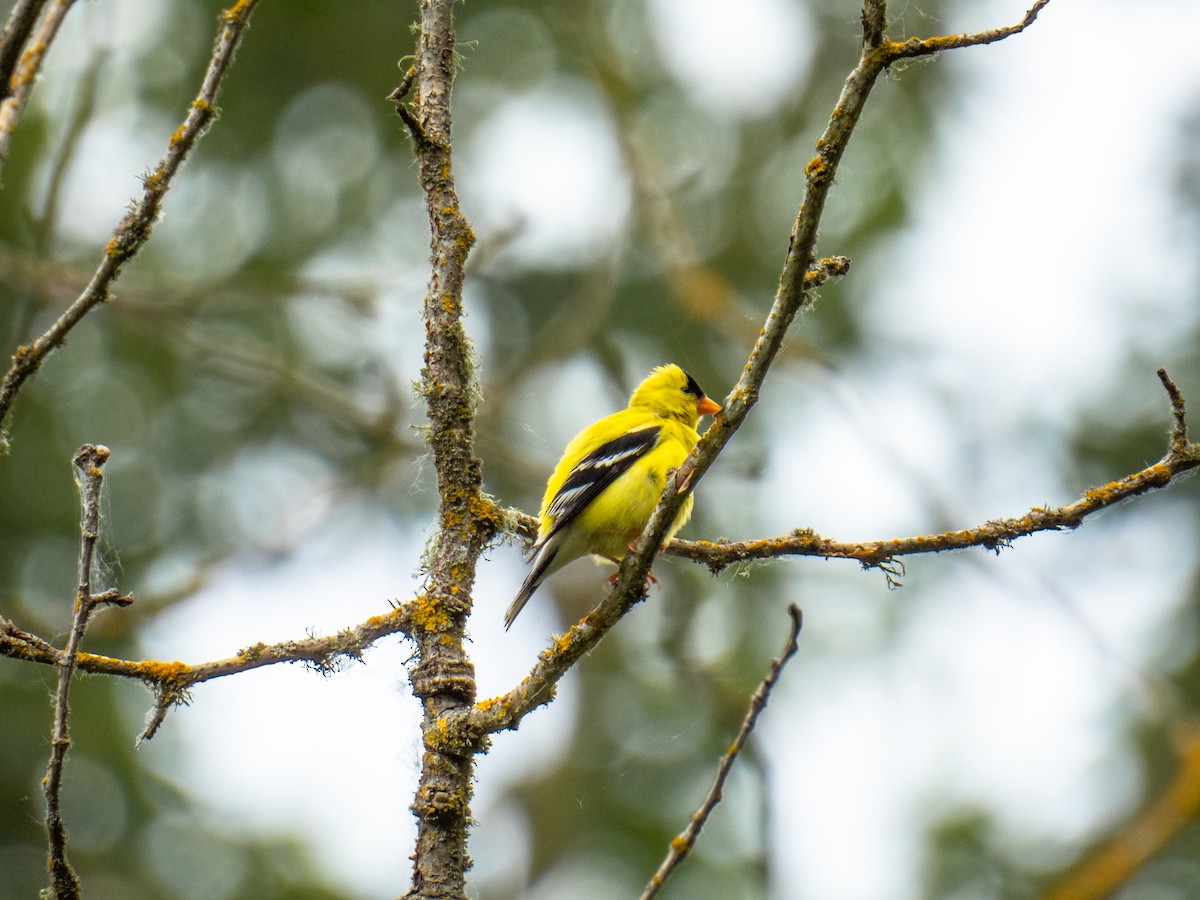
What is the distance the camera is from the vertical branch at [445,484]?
→ 2.68 meters

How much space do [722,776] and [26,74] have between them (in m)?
2.09

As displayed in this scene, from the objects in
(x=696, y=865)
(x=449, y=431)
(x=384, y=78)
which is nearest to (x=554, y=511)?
(x=449, y=431)

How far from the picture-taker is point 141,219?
8.12 ft

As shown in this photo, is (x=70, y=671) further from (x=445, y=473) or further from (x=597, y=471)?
(x=597, y=471)

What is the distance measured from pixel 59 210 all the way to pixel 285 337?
6.61 metres

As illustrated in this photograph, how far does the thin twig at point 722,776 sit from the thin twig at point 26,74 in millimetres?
1785

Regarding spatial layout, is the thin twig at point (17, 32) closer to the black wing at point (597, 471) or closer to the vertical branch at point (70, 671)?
the vertical branch at point (70, 671)

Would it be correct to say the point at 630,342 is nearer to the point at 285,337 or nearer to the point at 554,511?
the point at 285,337

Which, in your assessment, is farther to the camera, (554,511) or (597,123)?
(597,123)

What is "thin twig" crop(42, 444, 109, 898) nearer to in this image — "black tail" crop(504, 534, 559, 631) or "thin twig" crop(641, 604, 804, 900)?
"thin twig" crop(641, 604, 804, 900)

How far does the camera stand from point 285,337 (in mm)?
11617

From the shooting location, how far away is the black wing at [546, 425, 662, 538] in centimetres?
509

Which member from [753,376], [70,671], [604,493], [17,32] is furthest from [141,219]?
[604,493]

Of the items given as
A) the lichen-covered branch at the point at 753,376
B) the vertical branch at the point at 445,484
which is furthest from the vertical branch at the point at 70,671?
the lichen-covered branch at the point at 753,376
